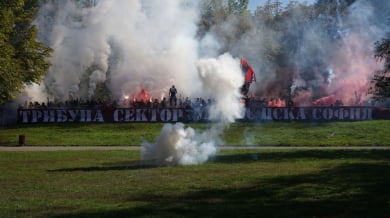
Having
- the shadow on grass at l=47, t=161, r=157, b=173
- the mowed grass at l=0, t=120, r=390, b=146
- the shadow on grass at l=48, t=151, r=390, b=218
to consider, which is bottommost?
the shadow on grass at l=48, t=151, r=390, b=218

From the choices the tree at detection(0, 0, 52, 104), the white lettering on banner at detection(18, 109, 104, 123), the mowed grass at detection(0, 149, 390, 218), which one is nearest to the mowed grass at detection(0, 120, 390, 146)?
the white lettering on banner at detection(18, 109, 104, 123)

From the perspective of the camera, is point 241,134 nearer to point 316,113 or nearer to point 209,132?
point 209,132

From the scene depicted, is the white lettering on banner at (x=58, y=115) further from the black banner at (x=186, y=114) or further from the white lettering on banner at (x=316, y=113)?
the white lettering on banner at (x=316, y=113)

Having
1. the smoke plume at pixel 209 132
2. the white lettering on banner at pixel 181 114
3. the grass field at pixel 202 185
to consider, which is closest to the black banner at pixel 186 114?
the white lettering on banner at pixel 181 114

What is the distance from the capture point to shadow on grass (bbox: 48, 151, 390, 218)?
10.5m

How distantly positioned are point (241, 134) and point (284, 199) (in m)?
20.3

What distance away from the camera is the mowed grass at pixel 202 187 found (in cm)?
1077

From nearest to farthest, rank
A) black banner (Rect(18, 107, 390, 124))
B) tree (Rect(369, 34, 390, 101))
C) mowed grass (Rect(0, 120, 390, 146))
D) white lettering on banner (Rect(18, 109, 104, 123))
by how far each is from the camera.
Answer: tree (Rect(369, 34, 390, 101)) → mowed grass (Rect(0, 120, 390, 146)) → black banner (Rect(18, 107, 390, 124)) → white lettering on banner (Rect(18, 109, 104, 123))

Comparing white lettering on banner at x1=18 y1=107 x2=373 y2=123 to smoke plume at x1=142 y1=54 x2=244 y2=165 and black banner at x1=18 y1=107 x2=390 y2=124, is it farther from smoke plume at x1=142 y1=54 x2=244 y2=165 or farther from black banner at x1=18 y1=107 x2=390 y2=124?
smoke plume at x1=142 y1=54 x2=244 y2=165

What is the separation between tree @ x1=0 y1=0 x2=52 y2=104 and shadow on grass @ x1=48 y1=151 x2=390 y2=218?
2071 cm

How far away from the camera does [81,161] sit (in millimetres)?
21047

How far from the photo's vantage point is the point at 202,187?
1373 cm

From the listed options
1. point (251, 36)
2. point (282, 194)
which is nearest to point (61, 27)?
point (251, 36)

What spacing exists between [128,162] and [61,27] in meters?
35.2
